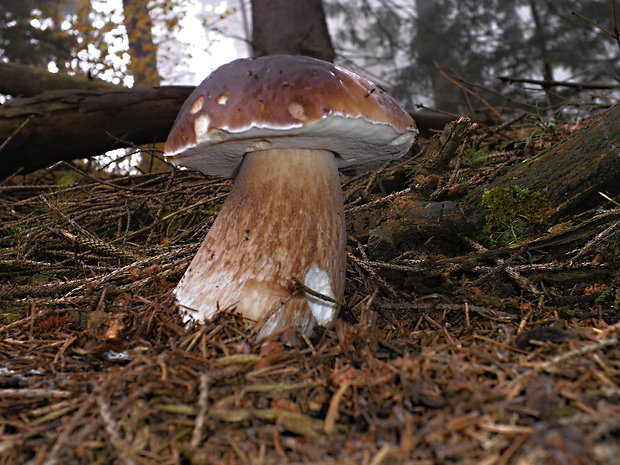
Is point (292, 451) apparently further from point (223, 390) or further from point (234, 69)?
point (234, 69)

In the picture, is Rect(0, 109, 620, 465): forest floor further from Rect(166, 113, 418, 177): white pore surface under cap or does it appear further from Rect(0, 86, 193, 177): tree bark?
Rect(0, 86, 193, 177): tree bark

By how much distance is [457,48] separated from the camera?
7.66 metres

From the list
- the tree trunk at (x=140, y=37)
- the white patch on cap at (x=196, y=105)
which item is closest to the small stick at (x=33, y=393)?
the white patch on cap at (x=196, y=105)

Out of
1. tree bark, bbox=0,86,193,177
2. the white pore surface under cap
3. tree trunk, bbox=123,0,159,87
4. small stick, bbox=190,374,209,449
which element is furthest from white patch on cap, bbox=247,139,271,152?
tree trunk, bbox=123,0,159,87

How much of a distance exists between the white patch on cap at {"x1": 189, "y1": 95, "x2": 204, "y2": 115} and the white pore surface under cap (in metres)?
0.05

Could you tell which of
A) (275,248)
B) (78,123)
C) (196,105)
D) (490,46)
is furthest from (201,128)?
(490,46)

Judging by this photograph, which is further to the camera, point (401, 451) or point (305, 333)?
point (305, 333)

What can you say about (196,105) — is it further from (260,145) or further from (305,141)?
(305,141)

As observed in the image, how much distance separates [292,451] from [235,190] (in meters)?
1.05

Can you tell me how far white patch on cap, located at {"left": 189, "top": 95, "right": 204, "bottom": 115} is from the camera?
136 cm

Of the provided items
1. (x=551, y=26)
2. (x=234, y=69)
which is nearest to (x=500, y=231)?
(x=234, y=69)

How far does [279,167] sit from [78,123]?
84.4 inches

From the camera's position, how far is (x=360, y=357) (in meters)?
1.13

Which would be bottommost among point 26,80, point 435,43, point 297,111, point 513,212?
point 513,212
